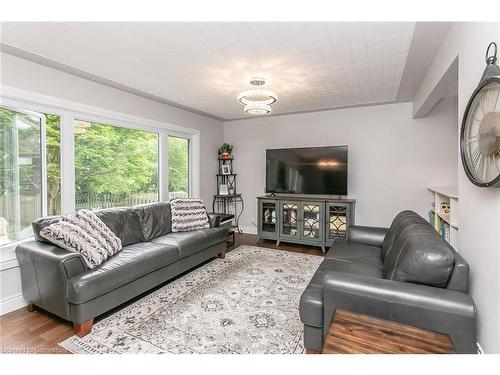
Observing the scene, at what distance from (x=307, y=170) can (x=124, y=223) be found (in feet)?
9.48

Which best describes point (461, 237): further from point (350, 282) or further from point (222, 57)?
point (222, 57)

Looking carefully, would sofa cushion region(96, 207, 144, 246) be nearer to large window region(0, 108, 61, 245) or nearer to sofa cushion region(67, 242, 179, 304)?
sofa cushion region(67, 242, 179, 304)

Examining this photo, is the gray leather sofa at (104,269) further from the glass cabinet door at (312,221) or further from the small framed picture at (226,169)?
the small framed picture at (226,169)

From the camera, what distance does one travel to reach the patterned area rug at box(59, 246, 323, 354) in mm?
1807

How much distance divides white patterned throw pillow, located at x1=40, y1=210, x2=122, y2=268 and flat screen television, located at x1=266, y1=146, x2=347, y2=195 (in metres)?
2.86

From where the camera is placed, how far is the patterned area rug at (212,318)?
1.81 meters

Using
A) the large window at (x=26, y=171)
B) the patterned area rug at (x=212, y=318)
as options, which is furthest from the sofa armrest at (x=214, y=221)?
the large window at (x=26, y=171)

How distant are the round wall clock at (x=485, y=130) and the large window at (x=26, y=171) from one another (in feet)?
11.8

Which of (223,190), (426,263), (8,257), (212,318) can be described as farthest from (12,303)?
(223,190)

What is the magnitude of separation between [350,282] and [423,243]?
0.52m

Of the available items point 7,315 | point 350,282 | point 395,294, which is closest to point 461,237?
point 395,294

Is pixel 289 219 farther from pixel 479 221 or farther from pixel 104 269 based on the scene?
pixel 479 221

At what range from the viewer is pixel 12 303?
2309 mm

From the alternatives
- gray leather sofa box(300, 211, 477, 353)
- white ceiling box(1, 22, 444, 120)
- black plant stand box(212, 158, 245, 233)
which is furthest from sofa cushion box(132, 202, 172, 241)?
gray leather sofa box(300, 211, 477, 353)
